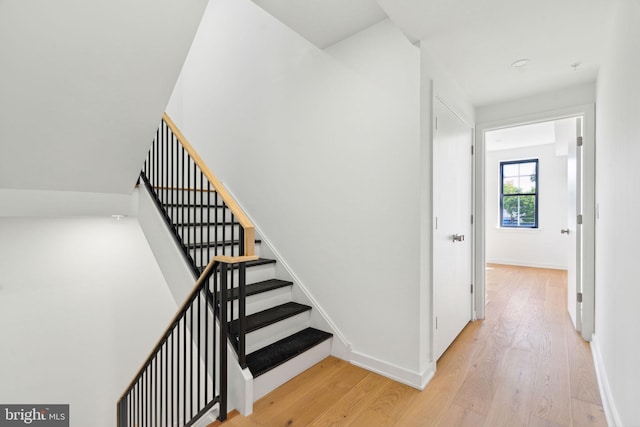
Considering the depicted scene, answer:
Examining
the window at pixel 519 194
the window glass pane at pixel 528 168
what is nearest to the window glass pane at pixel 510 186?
the window at pixel 519 194

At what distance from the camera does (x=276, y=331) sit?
251cm

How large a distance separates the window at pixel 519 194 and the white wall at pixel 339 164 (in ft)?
19.1

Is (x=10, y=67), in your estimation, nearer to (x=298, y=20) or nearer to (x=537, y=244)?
(x=298, y=20)

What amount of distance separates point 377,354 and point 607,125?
2287 millimetres

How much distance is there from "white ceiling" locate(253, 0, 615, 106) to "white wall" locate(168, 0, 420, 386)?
0.67 ft

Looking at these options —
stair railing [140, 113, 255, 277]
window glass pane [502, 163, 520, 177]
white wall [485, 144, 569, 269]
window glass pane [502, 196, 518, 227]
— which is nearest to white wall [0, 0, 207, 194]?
stair railing [140, 113, 255, 277]

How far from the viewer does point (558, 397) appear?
2010mm

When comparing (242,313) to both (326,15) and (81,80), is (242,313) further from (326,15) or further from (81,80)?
(326,15)

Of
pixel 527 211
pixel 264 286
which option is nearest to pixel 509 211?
pixel 527 211

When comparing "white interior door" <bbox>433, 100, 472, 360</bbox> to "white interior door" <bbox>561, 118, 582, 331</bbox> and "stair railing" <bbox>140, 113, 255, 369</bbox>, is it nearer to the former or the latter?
"white interior door" <bbox>561, 118, 582, 331</bbox>

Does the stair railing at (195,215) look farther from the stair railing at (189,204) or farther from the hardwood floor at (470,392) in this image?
the hardwood floor at (470,392)

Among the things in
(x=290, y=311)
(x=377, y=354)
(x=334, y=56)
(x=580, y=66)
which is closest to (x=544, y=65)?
(x=580, y=66)

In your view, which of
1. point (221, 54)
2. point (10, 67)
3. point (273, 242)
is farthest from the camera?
point (221, 54)
